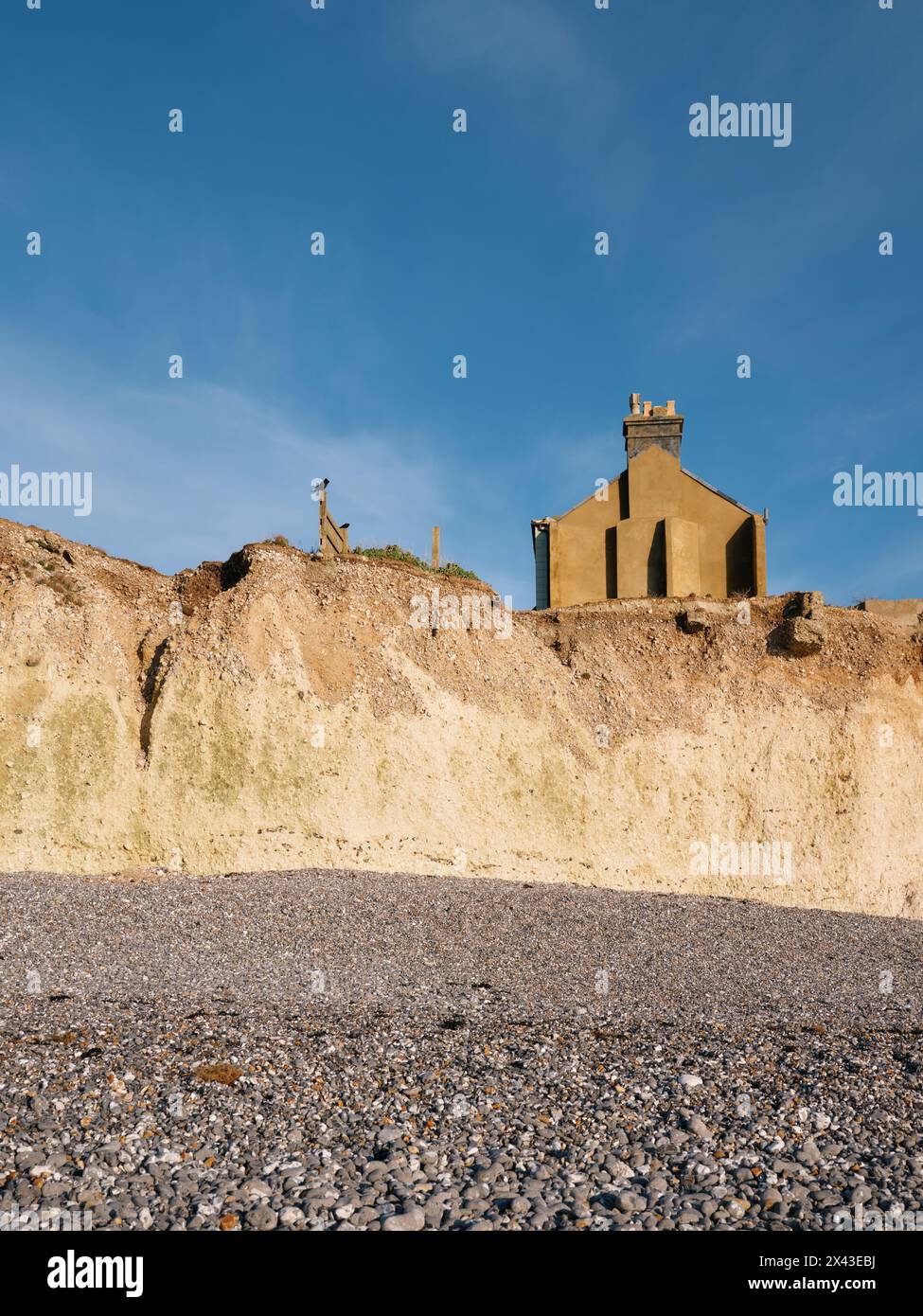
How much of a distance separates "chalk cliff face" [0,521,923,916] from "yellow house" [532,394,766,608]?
5365 mm

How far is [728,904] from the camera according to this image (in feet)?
64.5

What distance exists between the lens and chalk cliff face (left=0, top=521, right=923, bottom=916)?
18594 millimetres

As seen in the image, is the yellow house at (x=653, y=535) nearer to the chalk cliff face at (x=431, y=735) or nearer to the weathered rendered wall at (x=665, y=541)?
the weathered rendered wall at (x=665, y=541)

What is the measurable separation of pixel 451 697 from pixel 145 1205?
17.4 metres

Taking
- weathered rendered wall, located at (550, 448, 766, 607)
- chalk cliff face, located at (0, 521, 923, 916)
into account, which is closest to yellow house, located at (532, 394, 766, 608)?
weathered rendered wall, located at (550, 448, 766, 607)

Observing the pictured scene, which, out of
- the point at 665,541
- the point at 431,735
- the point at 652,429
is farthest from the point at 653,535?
the point at 431,735

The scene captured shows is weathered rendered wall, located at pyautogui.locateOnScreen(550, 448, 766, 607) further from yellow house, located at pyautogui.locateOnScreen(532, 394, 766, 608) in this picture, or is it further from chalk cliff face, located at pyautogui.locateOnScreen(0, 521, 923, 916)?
chalk cliff face, located at pyautogui.locateOnScreen(0, 521, 923, 916)

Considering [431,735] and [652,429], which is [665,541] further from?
[431,735]

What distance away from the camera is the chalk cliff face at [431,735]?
18594 millimetres

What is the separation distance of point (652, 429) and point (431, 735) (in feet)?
55.2

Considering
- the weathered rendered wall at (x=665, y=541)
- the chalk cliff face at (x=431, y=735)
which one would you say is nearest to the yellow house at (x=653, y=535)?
the weathered rendered wall at (x=665, y=541)

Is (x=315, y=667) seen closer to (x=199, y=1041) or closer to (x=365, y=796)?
(x=365, y=796)

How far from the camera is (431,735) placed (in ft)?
69.8

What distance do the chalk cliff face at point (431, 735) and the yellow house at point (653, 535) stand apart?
537cm
